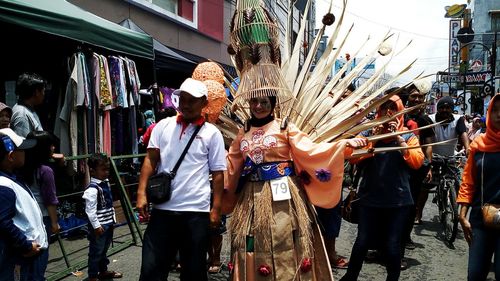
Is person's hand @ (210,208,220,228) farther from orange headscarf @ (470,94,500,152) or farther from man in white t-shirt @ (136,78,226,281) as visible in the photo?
orange headscarf @ (470,94,500,152)

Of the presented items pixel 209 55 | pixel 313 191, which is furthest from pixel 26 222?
pixel 209 55

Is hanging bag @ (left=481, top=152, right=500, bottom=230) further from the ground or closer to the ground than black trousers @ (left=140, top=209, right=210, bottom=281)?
further from the ground

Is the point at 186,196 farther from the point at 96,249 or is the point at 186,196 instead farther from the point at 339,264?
the point at 339,264

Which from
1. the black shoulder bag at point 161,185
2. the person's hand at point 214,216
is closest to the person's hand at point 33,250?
the black shoulder bag at point 161,185

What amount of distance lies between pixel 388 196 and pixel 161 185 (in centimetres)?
184

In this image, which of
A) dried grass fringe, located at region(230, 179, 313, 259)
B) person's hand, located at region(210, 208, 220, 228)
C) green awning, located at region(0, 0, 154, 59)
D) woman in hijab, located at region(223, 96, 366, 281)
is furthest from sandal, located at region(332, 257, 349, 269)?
green awning, located at region(0, 0, 154, 59)

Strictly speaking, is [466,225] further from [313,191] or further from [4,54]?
[4,54]

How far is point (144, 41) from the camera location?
602 centimetres

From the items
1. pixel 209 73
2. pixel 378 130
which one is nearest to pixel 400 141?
pixel 378 130

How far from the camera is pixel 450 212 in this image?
18.6 ft

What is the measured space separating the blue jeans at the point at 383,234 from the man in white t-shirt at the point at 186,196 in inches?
51.2

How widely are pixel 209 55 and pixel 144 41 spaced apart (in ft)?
23.0

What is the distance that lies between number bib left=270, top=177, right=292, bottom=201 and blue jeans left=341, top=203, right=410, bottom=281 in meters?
1.03

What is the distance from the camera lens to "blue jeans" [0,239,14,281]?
249 centimetres
